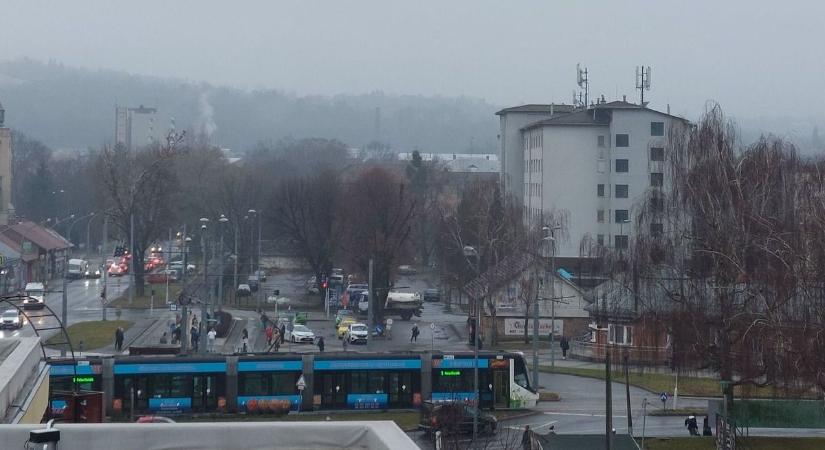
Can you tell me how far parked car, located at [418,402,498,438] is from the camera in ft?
80.4

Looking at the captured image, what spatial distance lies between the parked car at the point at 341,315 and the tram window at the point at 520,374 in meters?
17.9

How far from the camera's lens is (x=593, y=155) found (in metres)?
62.2

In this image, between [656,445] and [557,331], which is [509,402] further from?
[557,331]

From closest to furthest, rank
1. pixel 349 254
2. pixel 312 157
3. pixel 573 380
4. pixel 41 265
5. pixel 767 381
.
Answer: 1. pixel 767 381
2. pixel 573 380
3. pixel 349 254
4. pixel 41 265
5. pixel 312 157

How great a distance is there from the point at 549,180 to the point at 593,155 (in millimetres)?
2633

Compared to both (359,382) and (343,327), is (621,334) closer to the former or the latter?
(343,327)

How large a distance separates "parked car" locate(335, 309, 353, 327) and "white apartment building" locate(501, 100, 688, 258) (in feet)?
39.3

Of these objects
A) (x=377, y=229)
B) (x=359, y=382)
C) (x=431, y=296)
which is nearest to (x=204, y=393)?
(x=359, y=382)

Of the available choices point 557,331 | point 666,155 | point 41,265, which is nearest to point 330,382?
point 666,155

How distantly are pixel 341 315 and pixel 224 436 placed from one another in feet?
141

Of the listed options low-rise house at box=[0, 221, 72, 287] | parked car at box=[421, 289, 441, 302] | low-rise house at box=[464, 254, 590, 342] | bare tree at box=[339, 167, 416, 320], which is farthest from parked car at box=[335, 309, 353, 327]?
low-rise house at box=[0, 221, 72, 287]

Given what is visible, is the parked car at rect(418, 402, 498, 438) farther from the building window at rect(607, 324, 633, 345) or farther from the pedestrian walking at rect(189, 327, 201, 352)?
the pedestrian walking at rect(189, 327, 201, 352)

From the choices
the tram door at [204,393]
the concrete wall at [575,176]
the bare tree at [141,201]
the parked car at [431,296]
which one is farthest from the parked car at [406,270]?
the tram door at [204,393]

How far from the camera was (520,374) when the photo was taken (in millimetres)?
29688
